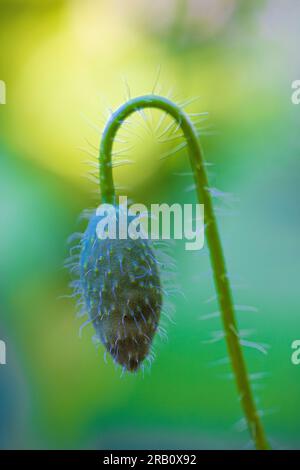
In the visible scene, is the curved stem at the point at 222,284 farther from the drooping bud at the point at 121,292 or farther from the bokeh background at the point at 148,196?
the bokeh background at the point at 148,196

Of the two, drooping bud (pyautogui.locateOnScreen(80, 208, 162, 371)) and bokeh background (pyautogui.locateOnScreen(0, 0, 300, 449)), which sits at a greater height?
bokeh background (pyautogui.locateOnScreen(0, 0, 300, 449))

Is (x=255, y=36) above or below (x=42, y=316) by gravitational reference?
above

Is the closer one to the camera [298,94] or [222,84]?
[298,94]

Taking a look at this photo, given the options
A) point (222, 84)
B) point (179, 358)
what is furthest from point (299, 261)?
point (222, 84)

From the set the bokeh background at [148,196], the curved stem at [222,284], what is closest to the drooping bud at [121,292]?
the curved stem at [222,284]

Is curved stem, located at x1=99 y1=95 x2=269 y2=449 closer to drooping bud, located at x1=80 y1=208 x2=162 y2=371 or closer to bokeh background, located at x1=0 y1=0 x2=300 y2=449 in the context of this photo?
drooping bud, located at x1=80 y1=208 x2=162 y2=371

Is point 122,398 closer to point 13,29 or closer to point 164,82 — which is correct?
point 164,82

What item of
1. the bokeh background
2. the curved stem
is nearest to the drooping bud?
the curved stem
